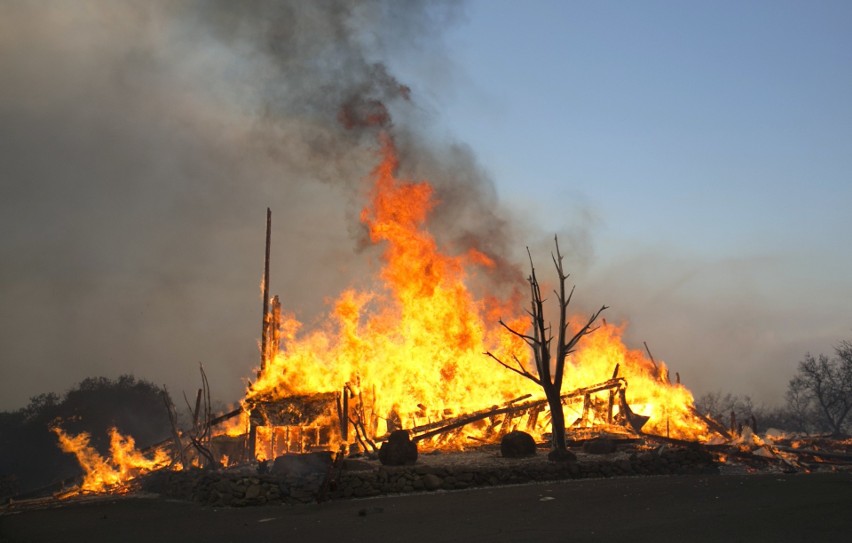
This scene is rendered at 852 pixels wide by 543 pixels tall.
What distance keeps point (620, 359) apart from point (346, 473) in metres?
22.6

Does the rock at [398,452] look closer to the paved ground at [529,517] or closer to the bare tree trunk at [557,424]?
the paved ground at [529,517]

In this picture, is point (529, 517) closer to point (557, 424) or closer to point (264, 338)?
point (557, 424)

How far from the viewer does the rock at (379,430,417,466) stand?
21.1 meters

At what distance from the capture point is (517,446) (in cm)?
2281

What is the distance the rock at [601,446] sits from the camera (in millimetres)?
23312

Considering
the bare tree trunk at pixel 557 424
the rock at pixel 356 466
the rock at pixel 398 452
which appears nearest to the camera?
the rock at pixel 356 466

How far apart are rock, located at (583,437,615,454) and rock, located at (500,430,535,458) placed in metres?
2.30

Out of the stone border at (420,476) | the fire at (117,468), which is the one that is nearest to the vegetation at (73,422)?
the fire at (117,468)

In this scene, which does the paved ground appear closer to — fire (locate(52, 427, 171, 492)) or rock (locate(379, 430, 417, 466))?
rock (locate(379, 430, 417, 466))

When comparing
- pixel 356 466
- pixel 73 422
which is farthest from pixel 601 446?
pixel 73 422

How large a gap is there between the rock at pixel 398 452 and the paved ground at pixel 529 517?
296 cm

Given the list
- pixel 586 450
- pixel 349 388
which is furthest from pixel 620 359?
pixel 349 388

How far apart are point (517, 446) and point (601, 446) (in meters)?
3.25

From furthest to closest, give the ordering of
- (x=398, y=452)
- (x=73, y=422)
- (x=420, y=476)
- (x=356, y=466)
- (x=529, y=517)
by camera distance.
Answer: (x=73, y=422) → (x=398, y=452) → (x=356, y=466) → (x=420, y=476) → (x=529, y=517)
